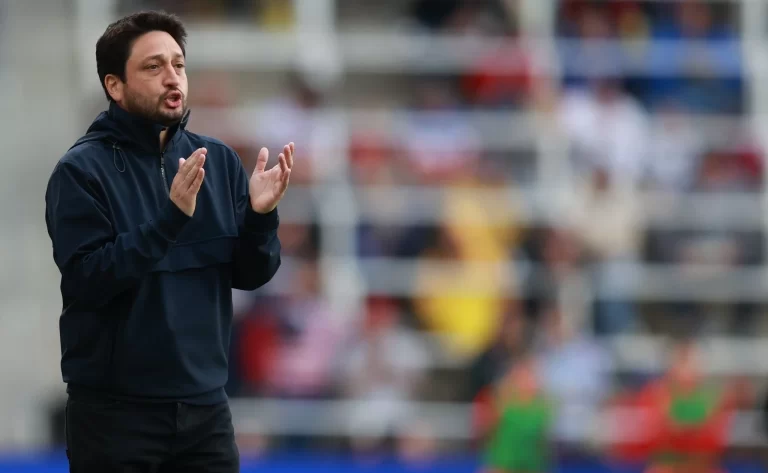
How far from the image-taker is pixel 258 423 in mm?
9727

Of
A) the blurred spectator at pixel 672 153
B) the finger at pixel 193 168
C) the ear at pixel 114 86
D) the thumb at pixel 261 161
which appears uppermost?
the blurred spectator at pixel 672 153

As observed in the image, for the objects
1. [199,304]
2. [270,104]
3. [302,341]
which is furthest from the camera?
[270,104]

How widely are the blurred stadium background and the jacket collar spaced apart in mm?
5769

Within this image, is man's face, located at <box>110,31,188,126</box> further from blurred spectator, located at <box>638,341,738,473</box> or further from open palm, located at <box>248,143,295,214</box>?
blurred spectator, located at <box>638,341,738,473</box>

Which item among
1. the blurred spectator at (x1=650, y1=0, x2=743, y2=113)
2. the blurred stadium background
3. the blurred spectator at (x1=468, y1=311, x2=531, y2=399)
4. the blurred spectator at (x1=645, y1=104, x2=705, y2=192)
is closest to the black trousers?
the blurred spectator at (x1=468, y1=311, x2=531, y2=399)

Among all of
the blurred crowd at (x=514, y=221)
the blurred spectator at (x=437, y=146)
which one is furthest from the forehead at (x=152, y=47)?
the blurred spectator at (x=437, y=146)

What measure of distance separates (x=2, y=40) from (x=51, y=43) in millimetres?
363

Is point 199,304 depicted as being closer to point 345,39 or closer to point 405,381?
point 405,381

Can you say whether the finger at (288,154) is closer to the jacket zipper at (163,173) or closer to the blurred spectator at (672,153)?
the jacket zipper at (163,173)

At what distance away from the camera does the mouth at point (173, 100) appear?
3.53 metres

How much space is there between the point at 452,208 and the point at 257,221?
6.50 metres

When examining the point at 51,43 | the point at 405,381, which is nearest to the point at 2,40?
the point at 51,43

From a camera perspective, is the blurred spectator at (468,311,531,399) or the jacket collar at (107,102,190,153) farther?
the blurred spectator at (468,311,531,399)

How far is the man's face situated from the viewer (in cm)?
353
